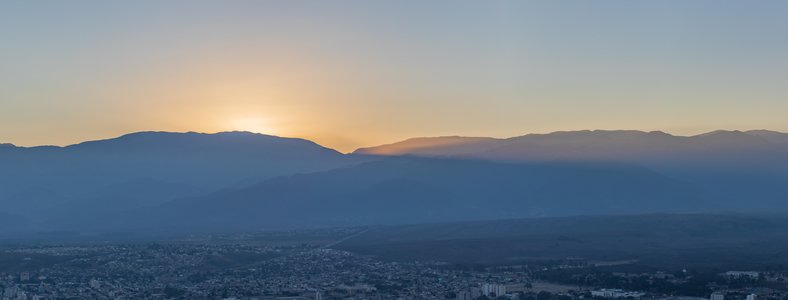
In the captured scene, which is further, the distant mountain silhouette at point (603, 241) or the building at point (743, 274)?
the distant mountain silhouette at point (603, 241)

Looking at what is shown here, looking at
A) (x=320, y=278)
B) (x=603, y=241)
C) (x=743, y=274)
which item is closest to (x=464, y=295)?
(x=320, y=278)

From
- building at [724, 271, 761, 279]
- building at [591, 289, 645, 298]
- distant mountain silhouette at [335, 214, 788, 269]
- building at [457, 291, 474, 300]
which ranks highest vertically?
distant mountain silhouette at [335, 214, 788, 269]

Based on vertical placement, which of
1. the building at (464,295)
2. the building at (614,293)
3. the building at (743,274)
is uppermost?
the building at (743,274)

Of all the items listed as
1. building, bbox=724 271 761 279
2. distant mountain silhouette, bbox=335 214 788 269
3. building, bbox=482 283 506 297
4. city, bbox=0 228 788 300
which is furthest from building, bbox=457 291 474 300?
distant mountain silhouette, bbox=335 214 788 269

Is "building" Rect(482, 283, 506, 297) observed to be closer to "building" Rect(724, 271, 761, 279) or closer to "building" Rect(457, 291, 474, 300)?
"building" Rect(457, 291, 474, 300)

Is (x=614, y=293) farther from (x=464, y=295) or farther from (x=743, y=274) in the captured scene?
(x=743, y=274)

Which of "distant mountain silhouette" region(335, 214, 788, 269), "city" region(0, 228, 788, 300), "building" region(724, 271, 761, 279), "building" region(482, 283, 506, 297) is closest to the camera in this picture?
"building" region(482, 283, 506, 297)

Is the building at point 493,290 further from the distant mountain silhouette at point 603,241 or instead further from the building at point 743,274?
the distant mountain silhouette at point 603,241

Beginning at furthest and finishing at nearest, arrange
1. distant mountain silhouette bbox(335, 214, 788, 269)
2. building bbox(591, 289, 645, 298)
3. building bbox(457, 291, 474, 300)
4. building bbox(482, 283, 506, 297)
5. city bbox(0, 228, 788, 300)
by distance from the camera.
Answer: distant mountain silhouette bbox(335, 214, 788, 269) → city bbox(0, 228, 788, 300) → building bbox(482, 283, 506, 297) → building bbox(591, 289, 645, 298) → building bbox(457, 291, 474, 300)

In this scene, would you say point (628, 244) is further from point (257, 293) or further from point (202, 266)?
point (257, 293)

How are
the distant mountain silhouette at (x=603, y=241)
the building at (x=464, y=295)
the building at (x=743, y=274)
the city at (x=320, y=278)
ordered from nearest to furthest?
the building at (x=464, y=295), the city at (x=320, y=278), the building at (x=743, y=274), the distant mountain silhouette at (x=603, y=241)

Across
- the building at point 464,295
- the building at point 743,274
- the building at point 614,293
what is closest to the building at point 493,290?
the building at point 464,295
